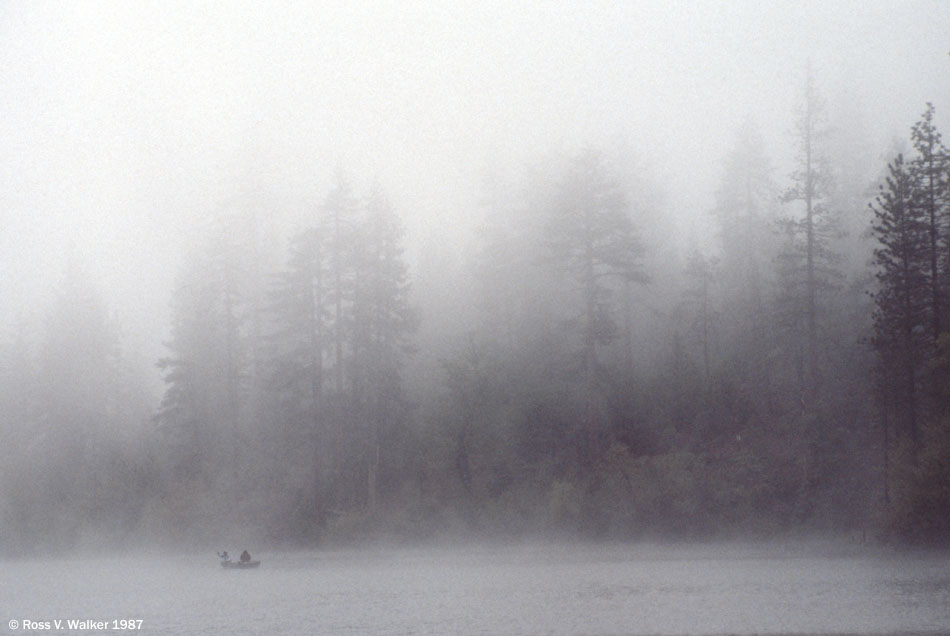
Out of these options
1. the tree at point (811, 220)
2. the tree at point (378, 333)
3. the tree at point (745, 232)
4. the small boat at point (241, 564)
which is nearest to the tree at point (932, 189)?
the tree at point (811, 220)

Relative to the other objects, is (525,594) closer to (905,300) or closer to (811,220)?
Answer: (905,300)

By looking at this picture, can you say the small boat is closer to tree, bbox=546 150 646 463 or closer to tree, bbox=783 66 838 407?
tree, bbox=546 150 646 463

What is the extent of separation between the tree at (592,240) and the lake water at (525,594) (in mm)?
11154

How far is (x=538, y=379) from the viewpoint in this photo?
60219 mm

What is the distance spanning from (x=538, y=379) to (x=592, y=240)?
31.3 feet

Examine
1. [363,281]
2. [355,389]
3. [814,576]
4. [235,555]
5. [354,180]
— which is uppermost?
[354,180]

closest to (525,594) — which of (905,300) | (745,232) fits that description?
(905,300)

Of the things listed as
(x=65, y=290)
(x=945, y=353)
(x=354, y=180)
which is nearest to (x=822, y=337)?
(x=945, y=353)

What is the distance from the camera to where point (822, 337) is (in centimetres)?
5828

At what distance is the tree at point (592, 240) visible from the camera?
55.1m

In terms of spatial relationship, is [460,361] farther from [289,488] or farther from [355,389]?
[289,488]

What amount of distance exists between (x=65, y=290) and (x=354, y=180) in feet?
93.3

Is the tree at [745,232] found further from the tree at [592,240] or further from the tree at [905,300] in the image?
the tree at [905,300]

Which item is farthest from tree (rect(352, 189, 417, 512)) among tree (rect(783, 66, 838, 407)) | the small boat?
tree (rect(783, 66, 838, 407))
